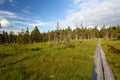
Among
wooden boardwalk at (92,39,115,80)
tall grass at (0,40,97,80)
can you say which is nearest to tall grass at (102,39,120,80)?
wooden boardwalk at (92,39,115,80)

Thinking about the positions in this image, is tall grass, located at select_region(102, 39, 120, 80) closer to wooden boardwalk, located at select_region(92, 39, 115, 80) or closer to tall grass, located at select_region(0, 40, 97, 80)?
wooden boardwalk, located at select_region(92, 39, 115, 80)

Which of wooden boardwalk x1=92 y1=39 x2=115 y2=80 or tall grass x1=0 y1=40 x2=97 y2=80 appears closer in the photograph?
wooden boardwalk x1=92 y1=39 x2=115 y2=80

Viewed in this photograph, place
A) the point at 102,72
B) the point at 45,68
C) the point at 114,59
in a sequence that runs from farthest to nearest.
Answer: the point at 114,59 < the point at 45,68 < the point at 102,72

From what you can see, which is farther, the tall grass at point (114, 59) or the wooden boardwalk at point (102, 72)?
the tall grass at point (114, 59)

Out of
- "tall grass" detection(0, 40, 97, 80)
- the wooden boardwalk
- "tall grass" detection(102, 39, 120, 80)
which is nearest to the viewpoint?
the wooden boardwalk

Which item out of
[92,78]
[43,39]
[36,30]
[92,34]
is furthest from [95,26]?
[92,78]

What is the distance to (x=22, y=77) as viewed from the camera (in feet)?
54.4

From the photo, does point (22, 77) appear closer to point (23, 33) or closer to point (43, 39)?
point (23, 33)

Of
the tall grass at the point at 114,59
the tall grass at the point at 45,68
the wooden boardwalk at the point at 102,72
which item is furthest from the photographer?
the tall grass at the point at 114,59

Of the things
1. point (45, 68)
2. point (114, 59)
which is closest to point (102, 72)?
point (45, 68)

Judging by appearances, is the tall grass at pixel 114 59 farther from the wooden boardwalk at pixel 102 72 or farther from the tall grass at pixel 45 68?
the tall grass at pixel 45 68

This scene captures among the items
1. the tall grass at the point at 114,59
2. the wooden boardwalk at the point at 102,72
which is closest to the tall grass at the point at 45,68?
the wooden boardwalk at the point at 102,72

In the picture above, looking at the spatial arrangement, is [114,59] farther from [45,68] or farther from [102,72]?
[45,68]

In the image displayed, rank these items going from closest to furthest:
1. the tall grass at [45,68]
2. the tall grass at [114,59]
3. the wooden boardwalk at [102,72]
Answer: the wooden boardwalk at [102,72] → the tall grass at [45,68] → the tall grass at [114,59]
